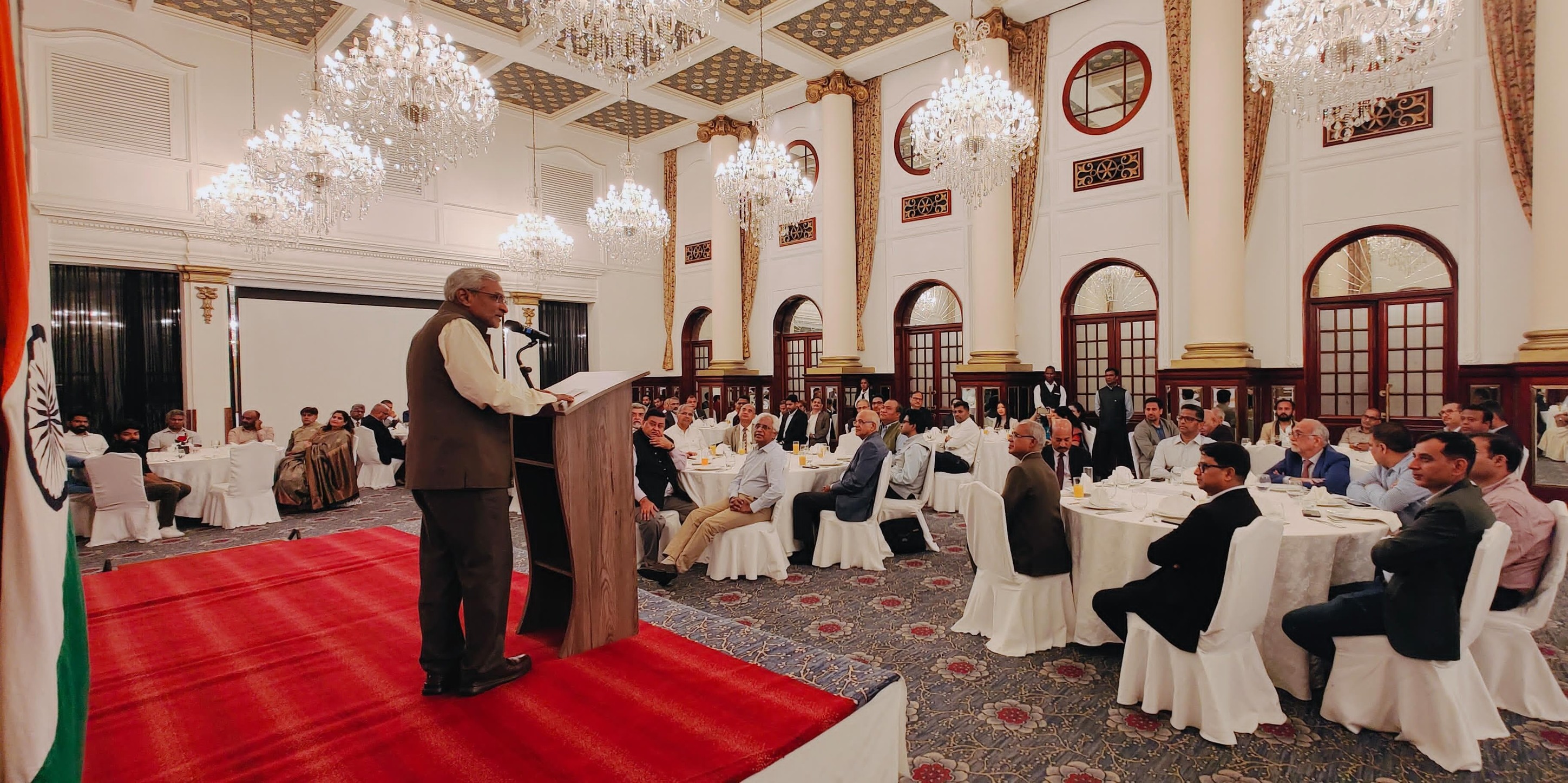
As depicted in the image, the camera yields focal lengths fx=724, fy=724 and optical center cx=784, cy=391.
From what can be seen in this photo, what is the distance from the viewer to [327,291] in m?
11.1

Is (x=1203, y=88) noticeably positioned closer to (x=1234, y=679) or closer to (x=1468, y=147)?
(x=1468, y=147)

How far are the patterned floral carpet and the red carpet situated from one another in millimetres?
895

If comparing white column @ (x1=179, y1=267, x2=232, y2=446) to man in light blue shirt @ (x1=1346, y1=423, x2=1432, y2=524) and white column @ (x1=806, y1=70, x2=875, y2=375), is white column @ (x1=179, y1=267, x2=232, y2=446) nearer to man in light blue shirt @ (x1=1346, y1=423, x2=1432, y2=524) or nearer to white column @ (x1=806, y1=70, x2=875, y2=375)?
white column @ (x1=806, y1=70, x2=875, y2=375)

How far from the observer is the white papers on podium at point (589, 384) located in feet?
8.75

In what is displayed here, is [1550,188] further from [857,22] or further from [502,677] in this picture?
[502,677]

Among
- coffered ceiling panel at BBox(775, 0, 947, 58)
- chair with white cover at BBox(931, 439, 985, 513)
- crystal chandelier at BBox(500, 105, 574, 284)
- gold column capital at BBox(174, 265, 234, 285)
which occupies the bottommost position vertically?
chair with white cover at BBox(931, 439, 985, 513)

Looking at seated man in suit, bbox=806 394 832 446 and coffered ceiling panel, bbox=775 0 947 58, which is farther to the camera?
coffered ceiling panel, bbox=775 0 947 58

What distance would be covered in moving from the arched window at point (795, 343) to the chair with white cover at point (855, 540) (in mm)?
7880

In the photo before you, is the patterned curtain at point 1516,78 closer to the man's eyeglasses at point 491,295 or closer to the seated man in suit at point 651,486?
the seated man in suit at point 651,486

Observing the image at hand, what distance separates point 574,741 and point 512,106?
13.3m

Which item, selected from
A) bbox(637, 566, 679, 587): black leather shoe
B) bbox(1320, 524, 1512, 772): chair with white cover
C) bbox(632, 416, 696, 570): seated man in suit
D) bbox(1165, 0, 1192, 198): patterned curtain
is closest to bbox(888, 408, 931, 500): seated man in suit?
bbox(632, 416, 696, 570): seated man in suit

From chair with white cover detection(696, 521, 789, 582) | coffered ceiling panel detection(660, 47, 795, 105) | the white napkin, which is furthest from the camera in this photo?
coffered ceiling panel detection(660, 47, 795, 105)

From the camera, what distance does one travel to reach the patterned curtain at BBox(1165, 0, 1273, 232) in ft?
26.8

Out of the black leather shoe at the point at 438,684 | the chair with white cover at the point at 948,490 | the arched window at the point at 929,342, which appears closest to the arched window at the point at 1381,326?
the chair with white cover at the point at 948,490
